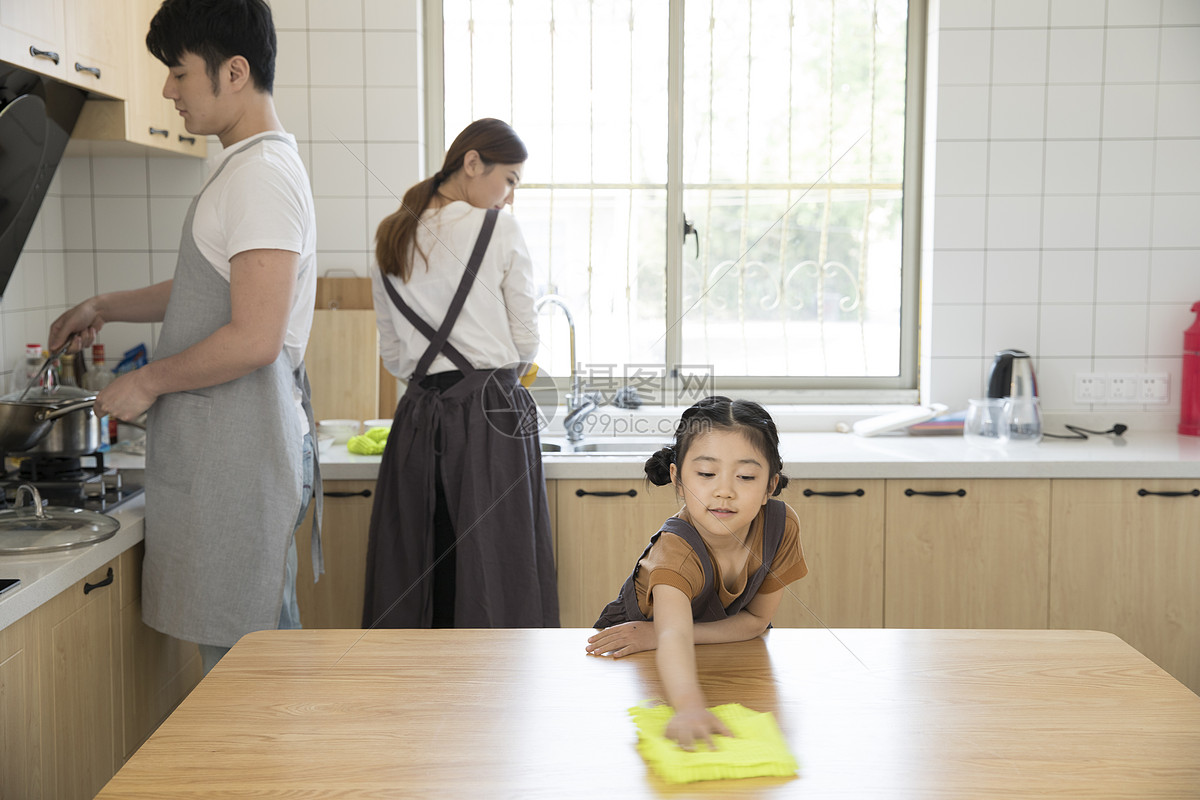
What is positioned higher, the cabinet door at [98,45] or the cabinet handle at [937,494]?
the cabinet door at [98,45]

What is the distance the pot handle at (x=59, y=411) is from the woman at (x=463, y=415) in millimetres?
593

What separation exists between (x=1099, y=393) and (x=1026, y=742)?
2.03 m

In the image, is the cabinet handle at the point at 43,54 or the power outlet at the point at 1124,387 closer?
the cabinet handle at the point at 43,54

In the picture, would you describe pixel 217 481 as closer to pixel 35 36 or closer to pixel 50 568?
pixel 50 568

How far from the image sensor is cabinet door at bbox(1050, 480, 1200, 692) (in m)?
2.22

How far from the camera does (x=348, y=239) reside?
264 centimetres

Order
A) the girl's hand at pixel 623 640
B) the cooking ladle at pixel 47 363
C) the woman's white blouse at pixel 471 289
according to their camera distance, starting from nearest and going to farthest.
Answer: the girl's hand at pixel 623 640, the cooking ladle at pixel 47 363, the woman's white blouse at pixel 471 289

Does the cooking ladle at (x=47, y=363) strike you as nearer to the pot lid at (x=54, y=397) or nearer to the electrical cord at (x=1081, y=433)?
the pot lid at (x=54, y=397)

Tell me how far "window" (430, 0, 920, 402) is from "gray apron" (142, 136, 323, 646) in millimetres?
1292

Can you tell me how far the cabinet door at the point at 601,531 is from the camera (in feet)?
7.30

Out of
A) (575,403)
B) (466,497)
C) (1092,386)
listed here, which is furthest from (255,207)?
(1092,386)

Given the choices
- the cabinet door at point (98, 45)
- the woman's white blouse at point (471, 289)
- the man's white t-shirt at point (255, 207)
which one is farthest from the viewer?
the woman's white blouse at point (471, 289)

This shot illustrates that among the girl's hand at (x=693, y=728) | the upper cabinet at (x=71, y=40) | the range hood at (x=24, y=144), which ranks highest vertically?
the upper cabinet at (x=71, y=40)

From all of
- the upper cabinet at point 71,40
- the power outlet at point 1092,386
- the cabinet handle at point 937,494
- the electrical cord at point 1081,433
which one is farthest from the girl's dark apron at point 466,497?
the power outlet at point 1092,386
